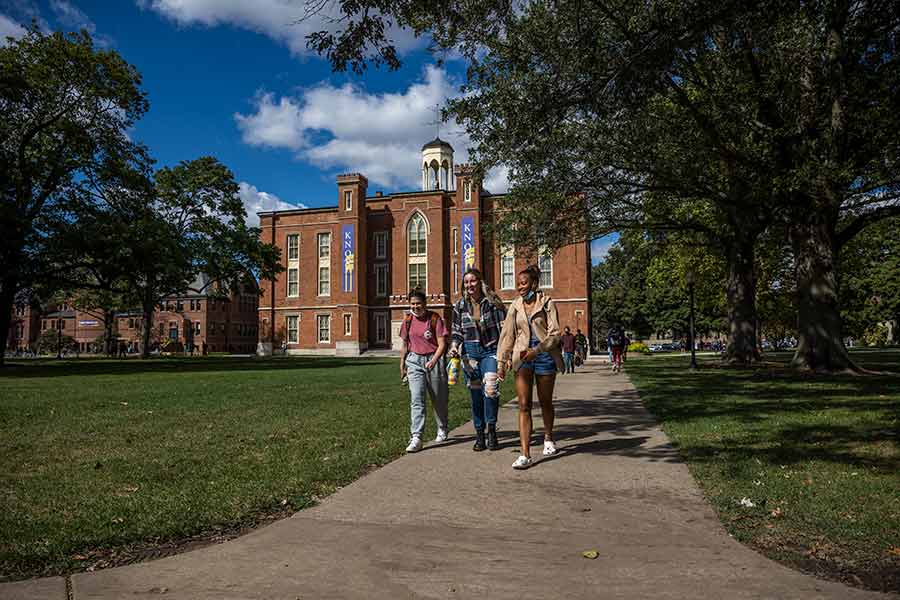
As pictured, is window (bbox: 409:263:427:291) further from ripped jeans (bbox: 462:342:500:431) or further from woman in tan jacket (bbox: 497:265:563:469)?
woman in tan jacket (bbox: 497:265:563:469)

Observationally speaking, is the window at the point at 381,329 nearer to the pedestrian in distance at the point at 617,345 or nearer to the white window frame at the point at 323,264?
the white window frame at the point at 323,264

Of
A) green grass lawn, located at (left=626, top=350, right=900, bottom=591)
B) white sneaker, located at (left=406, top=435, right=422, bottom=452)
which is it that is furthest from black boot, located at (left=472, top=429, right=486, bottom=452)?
green grass lawn, located at (left=626, top=350, right=900, bottom=591)

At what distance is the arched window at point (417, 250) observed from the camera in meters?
55.8

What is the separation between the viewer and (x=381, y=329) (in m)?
57.3

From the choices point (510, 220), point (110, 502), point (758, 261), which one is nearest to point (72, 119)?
point (510, 220)

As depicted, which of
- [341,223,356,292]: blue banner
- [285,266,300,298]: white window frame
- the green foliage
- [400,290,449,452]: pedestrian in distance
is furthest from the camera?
the green foliage

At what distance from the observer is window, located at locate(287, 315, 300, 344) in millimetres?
58397

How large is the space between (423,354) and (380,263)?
166 feet

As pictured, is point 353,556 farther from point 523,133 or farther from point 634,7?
point 634,7

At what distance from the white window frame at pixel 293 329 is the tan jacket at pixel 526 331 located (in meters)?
53.6

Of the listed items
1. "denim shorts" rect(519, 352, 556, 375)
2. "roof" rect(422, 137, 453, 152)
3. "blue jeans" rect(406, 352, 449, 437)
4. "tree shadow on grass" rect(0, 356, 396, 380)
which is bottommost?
"tree shadow on grass" rect(0, 356, 396, 380)

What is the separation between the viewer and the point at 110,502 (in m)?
4.84

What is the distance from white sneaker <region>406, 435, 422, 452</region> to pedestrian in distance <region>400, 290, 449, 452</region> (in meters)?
0.17

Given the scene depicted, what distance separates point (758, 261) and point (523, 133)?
29832mm
